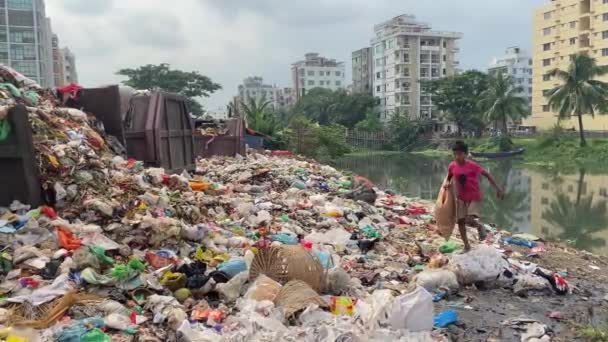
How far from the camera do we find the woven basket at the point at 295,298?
3342 mm

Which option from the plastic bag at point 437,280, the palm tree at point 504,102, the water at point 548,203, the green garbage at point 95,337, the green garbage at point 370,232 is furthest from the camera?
the palm tree at point 504,102

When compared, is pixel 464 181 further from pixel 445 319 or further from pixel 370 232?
pixel 445 319

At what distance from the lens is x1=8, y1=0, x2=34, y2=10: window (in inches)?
1837

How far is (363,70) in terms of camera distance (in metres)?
73.6

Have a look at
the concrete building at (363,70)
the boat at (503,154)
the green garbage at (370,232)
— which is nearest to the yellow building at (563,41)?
the boat at (503,154)

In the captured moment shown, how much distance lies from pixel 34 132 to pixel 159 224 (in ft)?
5.31

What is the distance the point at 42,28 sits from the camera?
49.7 metres

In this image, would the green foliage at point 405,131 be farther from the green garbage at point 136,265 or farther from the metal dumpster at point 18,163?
the green garbage at point 136,265

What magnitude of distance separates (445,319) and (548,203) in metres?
14.5

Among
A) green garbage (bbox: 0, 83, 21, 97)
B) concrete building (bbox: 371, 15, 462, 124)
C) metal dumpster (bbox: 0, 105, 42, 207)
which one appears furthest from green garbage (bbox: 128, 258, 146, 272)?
concrete building (bbox: 371, 15, 462, 124)

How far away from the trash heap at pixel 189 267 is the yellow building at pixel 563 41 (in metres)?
41.8

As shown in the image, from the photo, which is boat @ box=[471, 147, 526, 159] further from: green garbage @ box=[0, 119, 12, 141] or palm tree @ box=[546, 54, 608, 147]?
green garbage @ box=[0, 119, 12, 141]

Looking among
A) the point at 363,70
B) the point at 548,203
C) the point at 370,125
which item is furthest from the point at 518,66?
the point at 548,203

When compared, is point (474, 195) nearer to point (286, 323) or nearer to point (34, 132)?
point (286, 323)
